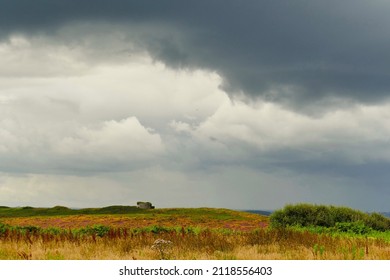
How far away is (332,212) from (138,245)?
1810cm

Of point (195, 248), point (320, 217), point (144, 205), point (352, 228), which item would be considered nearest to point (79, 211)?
point (144, 205)

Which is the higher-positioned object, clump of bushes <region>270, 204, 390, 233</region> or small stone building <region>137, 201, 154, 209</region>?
small stone building <region>137, 201, 154, 209</region>

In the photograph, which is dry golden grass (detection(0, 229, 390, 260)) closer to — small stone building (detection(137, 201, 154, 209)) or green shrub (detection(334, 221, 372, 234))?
green shrub (detection(334, 221, 372, 234))

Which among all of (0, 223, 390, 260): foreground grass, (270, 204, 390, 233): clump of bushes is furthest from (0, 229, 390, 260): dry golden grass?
(270, 204, 390, 233): clump of bushes

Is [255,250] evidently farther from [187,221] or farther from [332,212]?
[187,221]

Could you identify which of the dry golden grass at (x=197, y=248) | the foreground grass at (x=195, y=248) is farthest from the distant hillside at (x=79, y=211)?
the dry golden grass at (x=197, y=248)

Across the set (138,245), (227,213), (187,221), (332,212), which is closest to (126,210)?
(227,213)

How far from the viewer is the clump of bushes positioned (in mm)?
31531

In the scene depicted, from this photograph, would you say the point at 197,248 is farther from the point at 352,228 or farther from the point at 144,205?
the point at 144,205

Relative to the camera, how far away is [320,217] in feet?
104

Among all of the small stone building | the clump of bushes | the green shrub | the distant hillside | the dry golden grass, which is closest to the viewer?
the dry golden grass
